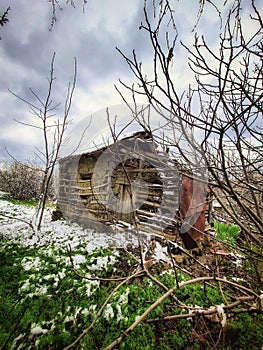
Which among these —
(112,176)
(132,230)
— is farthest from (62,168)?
(132,230)

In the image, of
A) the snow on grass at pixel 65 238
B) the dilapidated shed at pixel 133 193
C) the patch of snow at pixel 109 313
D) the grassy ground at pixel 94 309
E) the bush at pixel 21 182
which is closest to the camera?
the grassy ground at pixel 94 309

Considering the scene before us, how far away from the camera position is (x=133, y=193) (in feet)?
20.0

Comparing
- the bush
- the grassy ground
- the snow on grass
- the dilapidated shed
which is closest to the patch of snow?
the grassy ground

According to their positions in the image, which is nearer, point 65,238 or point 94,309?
point 94,309

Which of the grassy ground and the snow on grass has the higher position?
the snow on grass

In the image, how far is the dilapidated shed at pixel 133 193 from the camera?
4.98 metres

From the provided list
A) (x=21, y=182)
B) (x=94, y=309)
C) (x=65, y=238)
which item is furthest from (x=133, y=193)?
(x=21, y=182)

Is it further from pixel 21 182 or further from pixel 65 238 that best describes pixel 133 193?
pixel 21 182

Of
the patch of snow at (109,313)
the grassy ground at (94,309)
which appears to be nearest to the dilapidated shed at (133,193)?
the grassy ground at (94,309)

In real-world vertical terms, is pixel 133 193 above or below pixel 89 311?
above

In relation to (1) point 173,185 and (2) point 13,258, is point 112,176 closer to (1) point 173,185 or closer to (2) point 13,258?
(1) point 173,185

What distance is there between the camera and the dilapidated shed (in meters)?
4.98

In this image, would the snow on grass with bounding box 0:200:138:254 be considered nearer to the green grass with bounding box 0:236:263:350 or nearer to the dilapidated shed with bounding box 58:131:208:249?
the dilapidated shed with bounding box 58:131:208:249

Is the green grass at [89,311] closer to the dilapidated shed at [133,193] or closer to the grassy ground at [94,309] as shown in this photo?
the grassy ground at [94,309]
